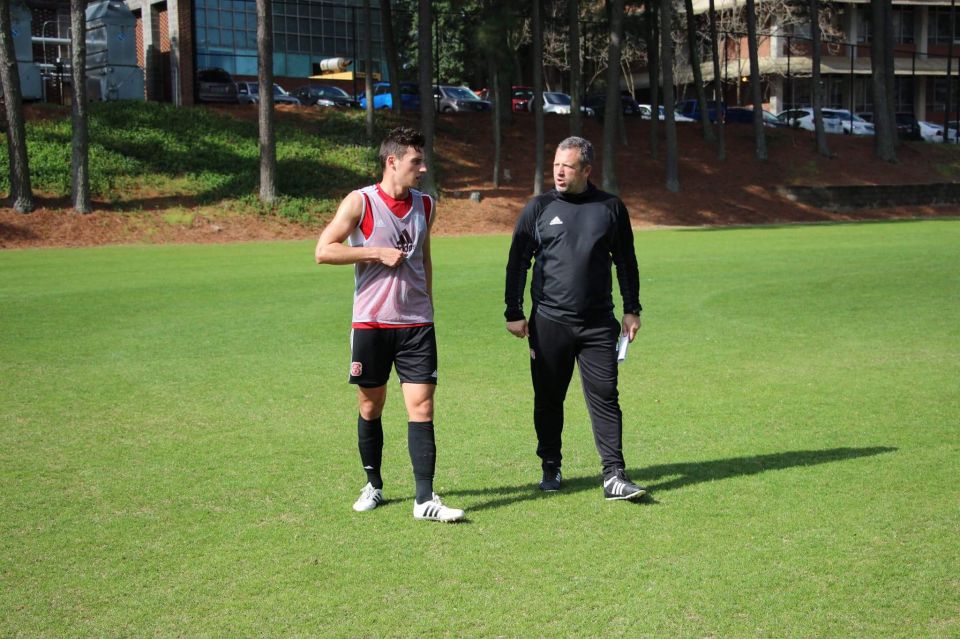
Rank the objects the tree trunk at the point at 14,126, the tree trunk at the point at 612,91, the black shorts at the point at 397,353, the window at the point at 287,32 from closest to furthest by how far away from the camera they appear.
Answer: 1. the black shorts at the point at 397,353
2. the tree trunk at the point at 14,126
3. the tree trunk at the point at 612,91
4. the window at the point at 287,32

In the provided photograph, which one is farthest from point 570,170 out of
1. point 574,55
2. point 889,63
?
point 889,63

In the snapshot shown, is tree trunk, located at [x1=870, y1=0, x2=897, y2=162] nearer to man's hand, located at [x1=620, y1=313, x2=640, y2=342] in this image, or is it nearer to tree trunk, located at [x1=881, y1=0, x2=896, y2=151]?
tree trunk, located at [x1=881, y1=0, x2=896, y2=151]

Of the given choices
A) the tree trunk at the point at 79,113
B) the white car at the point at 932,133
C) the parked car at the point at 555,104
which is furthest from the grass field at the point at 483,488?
the white car at the point at 932,133

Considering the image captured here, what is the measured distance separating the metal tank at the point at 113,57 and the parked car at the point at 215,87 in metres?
2.52

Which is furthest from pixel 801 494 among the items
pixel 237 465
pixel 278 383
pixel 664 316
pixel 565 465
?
pixel 664 316

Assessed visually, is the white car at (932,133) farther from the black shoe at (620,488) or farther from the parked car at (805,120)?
the black shoe at (620,488)

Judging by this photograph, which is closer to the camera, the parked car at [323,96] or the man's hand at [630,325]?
the man's hand at [630,325]

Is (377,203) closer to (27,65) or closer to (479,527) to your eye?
(479,527)

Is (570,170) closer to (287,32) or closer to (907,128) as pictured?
(907,128)

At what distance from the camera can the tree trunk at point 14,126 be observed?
2894 centimetres

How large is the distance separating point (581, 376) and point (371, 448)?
1333mm

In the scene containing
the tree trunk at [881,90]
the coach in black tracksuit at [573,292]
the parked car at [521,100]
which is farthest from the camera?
the parked car at [521,100]

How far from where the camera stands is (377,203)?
607cm

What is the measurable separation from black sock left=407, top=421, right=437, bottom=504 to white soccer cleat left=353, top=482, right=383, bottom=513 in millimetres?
308
